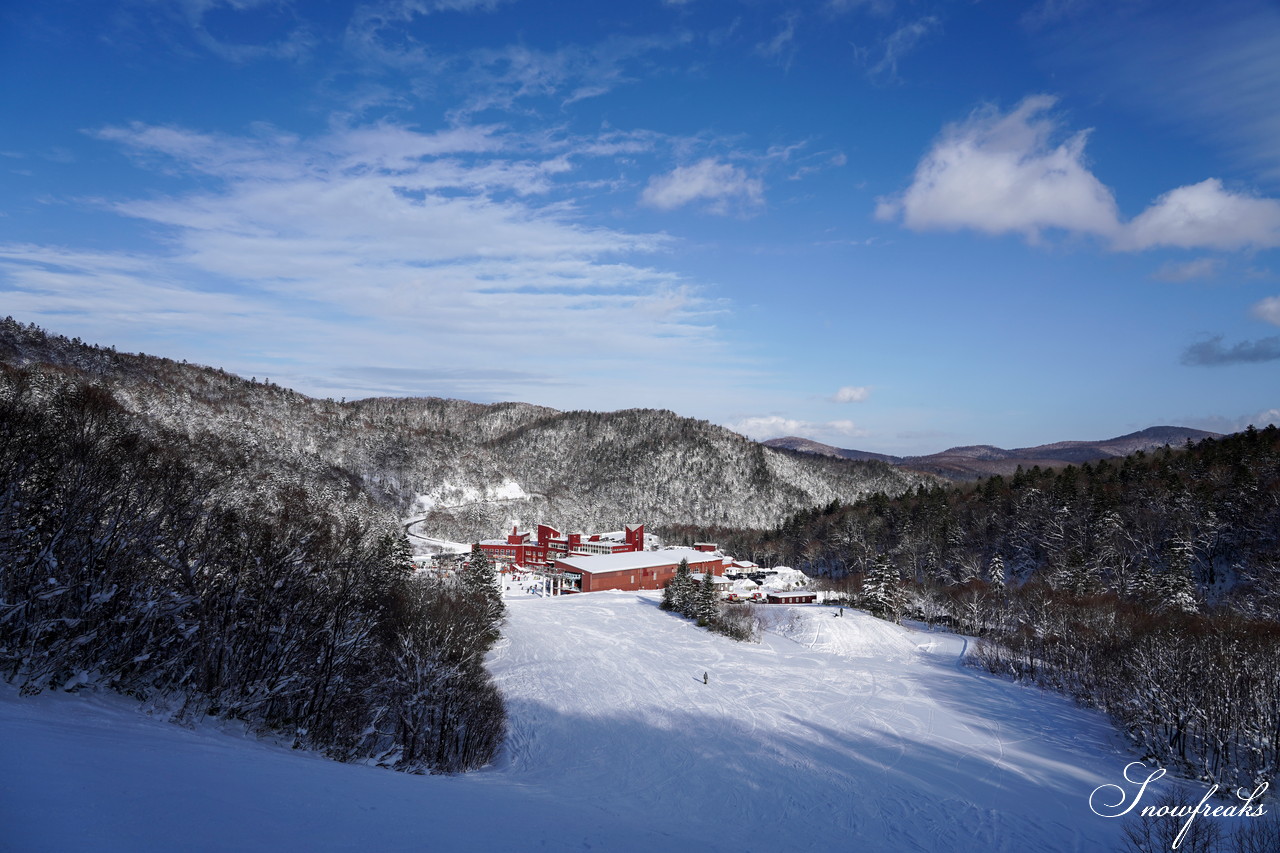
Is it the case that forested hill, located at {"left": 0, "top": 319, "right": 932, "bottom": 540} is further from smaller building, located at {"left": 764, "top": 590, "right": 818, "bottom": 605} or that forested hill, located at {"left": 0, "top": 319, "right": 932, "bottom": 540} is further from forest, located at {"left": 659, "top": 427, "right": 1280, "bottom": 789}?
forest, located at {"left": 659, "top": 427, "right": 1280, "bottom": 789}

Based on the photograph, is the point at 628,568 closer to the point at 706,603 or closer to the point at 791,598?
the point at 791,598

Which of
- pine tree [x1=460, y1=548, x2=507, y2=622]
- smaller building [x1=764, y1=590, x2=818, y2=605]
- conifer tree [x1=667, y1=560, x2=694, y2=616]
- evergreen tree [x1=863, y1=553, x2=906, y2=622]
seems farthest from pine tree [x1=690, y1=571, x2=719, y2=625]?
pine tree [x1=460, y1=548, x2=507, y2=622]

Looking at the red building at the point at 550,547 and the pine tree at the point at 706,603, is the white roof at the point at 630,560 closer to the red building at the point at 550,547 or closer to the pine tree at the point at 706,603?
the red building at the point at 550,547

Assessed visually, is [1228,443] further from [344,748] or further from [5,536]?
[5,536]

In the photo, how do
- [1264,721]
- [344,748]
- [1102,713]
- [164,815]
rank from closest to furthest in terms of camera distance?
1. [164,815]
2. [344,748]
3. [1264,721]
4. [1102,713]

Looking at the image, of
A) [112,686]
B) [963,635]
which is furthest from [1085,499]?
[112,686]
